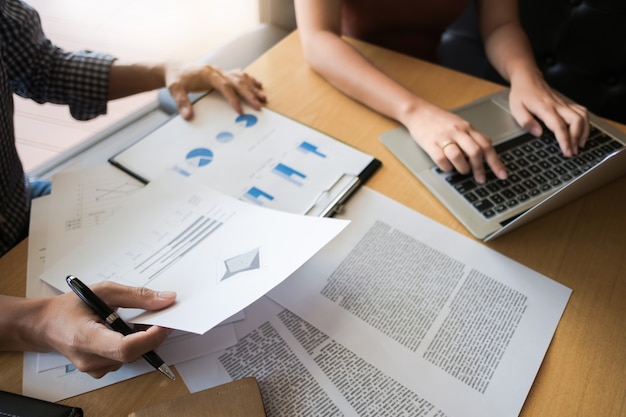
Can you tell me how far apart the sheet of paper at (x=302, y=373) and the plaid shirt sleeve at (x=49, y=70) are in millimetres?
588

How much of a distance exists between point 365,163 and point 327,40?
11.6 inches

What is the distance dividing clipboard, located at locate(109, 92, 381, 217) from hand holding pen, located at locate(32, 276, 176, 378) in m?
0.22

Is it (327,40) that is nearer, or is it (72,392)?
(72,392)

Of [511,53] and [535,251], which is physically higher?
[511,53]

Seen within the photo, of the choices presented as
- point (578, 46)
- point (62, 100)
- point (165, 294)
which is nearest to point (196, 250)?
point (165, 294)

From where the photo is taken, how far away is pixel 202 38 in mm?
2131

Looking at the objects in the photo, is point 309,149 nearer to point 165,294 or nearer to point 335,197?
point 335,197

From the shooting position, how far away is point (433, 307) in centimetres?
56

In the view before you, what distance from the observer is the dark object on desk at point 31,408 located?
439 mm

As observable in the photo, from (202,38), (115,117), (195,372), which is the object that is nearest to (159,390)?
(195,372)

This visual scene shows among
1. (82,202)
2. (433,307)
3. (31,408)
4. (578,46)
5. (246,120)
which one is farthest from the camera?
(578,46)

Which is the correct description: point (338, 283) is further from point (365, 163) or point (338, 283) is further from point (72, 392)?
point (72, 392)

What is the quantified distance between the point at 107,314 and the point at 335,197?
1.09 ft

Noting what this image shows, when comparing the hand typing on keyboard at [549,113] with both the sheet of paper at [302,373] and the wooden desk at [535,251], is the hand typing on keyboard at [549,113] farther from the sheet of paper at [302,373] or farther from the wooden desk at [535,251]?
the sheet of paper at [302,373]
